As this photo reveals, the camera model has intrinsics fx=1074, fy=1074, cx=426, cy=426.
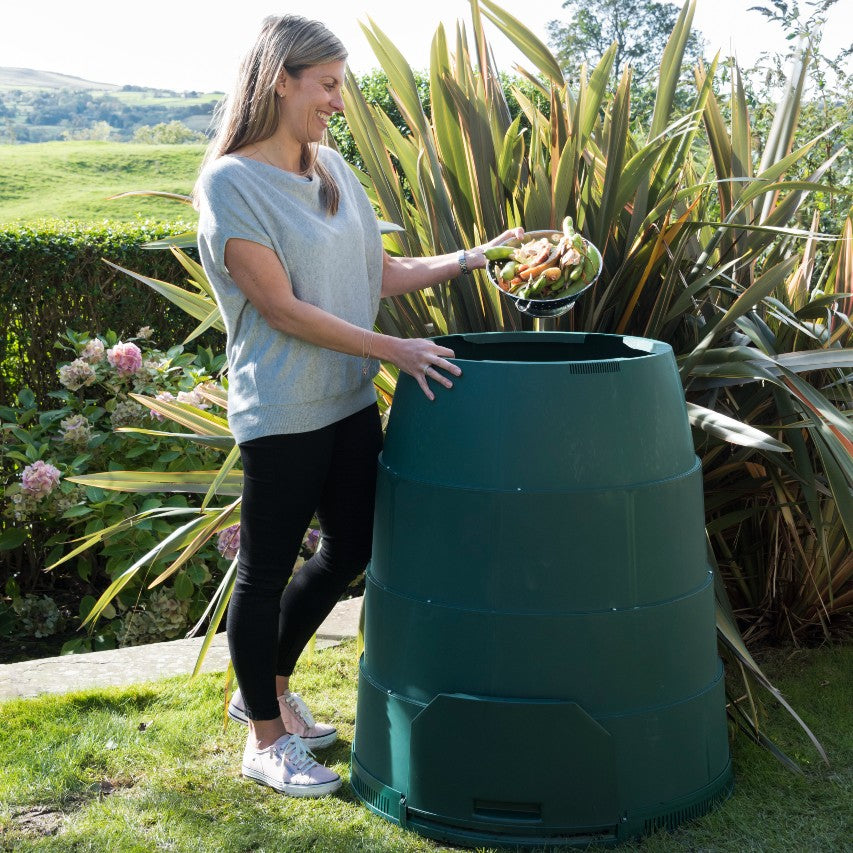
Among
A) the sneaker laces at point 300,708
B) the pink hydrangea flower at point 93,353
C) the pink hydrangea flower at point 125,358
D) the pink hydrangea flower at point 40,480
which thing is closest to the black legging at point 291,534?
the sneaker laces at point 300,708

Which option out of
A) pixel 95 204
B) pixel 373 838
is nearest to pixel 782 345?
pixel 373 838

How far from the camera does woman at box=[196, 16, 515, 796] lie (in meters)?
1.98

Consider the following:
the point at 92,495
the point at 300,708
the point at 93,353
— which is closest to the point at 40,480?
the point at 92,495

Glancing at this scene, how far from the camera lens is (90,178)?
1817cm

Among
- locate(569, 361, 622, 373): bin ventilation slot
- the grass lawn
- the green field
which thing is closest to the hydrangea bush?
the grass lawn

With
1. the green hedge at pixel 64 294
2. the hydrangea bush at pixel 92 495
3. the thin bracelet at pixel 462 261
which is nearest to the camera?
the thin bracelet at pixel 462 261

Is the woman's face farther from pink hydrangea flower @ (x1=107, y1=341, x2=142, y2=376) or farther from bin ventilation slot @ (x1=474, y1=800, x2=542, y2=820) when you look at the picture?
pink hydrangea flower @ (x1=107, y1=341, x2=142, y2=376)

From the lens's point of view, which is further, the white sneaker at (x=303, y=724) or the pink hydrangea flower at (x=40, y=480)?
the pink hydrangea flower at (x=40, y=480)

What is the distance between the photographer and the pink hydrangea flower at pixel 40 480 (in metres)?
3.67

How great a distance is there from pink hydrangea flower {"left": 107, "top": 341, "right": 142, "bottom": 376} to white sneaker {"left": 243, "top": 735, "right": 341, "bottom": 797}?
1.97 metres

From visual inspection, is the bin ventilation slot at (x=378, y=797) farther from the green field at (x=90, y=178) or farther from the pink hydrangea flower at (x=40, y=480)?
the green field at (x=90, y=178)

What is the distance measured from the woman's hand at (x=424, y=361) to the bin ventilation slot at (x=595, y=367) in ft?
0.68

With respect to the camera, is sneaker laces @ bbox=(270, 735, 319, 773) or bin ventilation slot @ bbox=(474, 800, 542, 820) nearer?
bin ventilation slot @ bbox=(474, 800, 542, 820)

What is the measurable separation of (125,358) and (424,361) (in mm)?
2225
